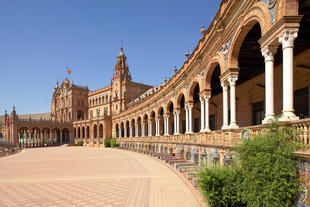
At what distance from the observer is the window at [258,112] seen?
630 inches

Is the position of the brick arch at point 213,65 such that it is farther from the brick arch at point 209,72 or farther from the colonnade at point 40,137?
the colonnade at point 40,137

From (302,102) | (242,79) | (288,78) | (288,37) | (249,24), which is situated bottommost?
(302,102)

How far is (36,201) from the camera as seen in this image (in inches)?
344

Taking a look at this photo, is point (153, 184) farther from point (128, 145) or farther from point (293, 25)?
point (128, 145)

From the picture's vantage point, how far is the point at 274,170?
4.97 meters

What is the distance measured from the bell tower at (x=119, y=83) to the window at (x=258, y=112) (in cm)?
4888

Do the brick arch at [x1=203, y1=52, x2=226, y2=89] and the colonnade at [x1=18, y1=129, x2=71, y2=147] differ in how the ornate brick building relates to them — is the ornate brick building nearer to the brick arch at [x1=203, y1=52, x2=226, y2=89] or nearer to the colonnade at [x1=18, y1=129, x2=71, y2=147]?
the brick arch at [x1=203, y1=52, x2=226, y2=89]

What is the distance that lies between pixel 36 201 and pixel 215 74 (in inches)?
534

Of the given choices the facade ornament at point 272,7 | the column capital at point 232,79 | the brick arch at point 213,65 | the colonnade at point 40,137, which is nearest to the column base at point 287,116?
the facade ornament at point 272,7

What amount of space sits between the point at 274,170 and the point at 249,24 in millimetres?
6270

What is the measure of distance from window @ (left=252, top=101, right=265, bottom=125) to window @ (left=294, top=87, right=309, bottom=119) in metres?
2.98

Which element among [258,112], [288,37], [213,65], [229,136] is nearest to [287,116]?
[288,37]

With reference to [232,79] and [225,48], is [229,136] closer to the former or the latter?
[232,79]

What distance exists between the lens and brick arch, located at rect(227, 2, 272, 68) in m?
7.51
